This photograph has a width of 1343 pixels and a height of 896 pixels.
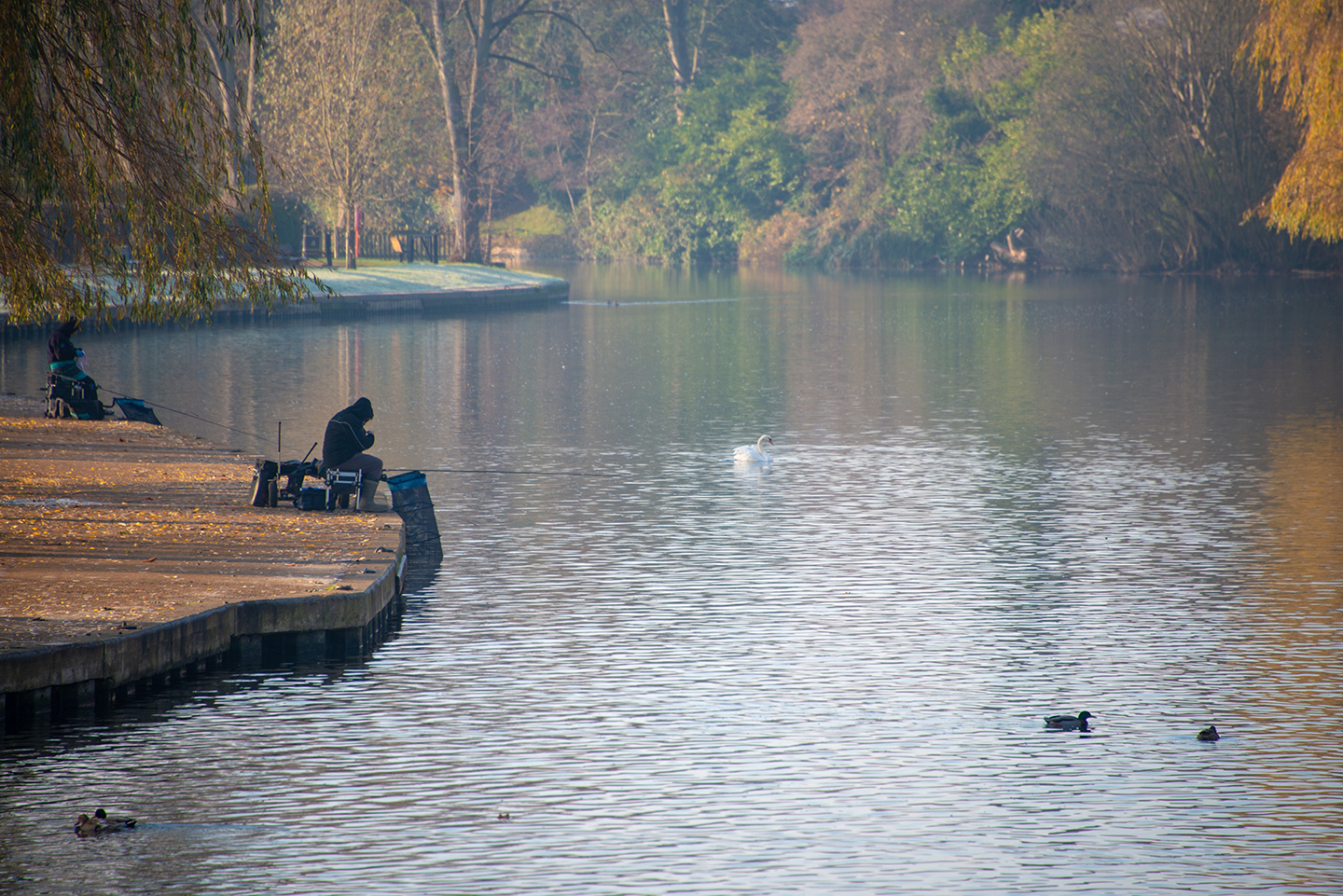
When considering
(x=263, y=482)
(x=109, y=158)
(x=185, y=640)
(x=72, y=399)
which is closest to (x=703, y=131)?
(x=72, y=399)

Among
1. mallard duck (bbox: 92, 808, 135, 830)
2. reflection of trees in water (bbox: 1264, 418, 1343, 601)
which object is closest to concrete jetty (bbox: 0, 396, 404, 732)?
mallard duck (bbox: 92, 808, 135, 830)

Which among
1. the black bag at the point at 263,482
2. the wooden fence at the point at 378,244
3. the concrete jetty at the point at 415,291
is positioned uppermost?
the wooden fence at the point at 378,244

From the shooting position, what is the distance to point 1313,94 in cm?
3659

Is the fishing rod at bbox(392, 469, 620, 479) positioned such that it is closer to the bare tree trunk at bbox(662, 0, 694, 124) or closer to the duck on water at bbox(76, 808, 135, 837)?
the duck on water at bbox(76, 808, 135, 837)

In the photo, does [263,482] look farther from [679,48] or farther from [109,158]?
[679,48]

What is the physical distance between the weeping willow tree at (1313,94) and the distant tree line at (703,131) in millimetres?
76

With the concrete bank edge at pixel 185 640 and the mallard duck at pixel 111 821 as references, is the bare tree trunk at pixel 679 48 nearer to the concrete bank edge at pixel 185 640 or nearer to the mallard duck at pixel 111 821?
the concrete bank edge at pixel 185 640

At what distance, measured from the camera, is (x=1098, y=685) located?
11.1 meters

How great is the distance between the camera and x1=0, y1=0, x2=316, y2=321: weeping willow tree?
12.7 m

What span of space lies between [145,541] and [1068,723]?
746 cm

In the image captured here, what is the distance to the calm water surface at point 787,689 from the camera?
8211mm

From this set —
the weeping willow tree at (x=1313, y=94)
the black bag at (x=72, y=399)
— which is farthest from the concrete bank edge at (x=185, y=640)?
the weeping willow tree at (x=1313, y=94)

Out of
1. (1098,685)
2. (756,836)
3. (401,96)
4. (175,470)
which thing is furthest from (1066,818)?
(401,96)

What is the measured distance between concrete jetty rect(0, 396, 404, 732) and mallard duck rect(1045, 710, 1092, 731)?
15.4ft
